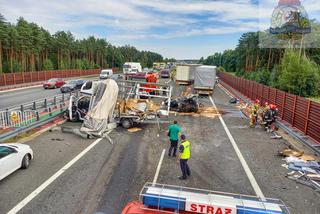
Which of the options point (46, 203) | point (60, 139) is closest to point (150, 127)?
point (60, 139)

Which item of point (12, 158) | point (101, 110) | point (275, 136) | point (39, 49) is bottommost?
point (275, 136)

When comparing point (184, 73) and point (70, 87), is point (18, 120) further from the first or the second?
point (184, 73)

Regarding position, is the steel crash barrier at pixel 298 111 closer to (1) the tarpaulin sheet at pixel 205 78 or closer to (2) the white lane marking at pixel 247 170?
(2) the white lane marking at pixel 247 170

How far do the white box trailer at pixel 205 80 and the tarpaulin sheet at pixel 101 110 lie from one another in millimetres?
20100

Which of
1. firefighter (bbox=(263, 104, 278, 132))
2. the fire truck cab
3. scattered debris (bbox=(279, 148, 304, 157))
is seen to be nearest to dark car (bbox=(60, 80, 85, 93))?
firefighter (bbox=(263, 104, 278, 132))

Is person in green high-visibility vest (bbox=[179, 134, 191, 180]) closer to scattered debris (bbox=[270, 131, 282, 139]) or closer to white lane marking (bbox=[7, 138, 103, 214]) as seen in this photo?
white lane marking (bbox=[7, 138, 103, 214])

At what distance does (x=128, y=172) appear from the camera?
9352 millimetres

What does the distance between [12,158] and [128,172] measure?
13.0ft

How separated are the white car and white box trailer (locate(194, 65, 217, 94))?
26538mm

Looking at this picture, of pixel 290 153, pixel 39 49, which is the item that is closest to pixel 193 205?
pixel 290 153

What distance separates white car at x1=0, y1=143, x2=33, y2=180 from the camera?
8.34 m

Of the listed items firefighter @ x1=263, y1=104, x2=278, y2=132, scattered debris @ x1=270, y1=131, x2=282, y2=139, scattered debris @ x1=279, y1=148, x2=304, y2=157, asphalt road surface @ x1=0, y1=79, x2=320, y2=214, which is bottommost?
asphalt road surface @ x1=0, y1=79, x2=320, y2=214

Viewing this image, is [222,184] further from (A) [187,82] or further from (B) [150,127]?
(A) [187,82]

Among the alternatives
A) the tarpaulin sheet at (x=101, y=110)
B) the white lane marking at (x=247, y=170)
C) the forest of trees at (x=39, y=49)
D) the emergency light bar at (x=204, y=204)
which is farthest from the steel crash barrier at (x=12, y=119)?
the forest of trees at (x=39, y=49)
